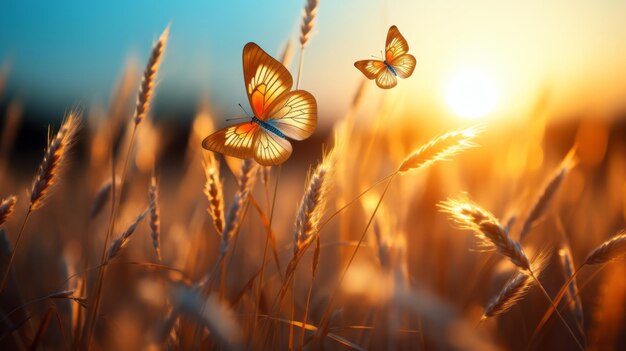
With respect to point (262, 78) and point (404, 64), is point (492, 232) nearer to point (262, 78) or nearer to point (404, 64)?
point (404, 64)

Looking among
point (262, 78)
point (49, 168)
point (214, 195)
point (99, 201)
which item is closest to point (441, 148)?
point (262, 78)

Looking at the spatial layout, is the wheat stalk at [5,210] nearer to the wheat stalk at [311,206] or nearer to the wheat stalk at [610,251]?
the wheat stalk at [311,206]

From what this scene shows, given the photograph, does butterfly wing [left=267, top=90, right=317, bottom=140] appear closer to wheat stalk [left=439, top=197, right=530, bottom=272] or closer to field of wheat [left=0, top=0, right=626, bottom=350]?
field of wheat [left=0, top=0, right=626, bottom=350]

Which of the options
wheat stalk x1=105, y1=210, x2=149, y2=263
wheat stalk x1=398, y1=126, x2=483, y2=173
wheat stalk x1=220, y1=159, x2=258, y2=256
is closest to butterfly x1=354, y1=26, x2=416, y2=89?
wheat stalk x1=398, y1=126, x2=483, y2=173

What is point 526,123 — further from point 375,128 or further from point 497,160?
point 375,128

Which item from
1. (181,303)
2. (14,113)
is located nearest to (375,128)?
(181,303)

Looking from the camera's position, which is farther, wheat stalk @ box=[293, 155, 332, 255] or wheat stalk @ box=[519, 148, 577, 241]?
wheat stalk @ box=[519, 148, 577, 241]

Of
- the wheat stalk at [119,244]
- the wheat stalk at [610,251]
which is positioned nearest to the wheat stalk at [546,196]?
the wheat stalk at [610,251]
